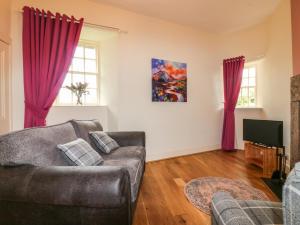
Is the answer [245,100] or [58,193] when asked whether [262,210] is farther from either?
[245,100]

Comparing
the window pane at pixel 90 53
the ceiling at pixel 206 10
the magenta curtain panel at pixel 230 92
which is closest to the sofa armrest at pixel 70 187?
the window pane at pixel 90 53

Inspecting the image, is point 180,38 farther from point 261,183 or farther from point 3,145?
point 3,145

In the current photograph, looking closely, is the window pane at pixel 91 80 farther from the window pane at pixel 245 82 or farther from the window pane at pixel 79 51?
the window pane at pixel 245 82

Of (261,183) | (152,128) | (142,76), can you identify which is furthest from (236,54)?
(261,183)

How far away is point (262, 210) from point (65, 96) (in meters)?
3.10

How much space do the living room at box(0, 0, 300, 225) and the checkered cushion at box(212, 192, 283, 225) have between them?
96mm

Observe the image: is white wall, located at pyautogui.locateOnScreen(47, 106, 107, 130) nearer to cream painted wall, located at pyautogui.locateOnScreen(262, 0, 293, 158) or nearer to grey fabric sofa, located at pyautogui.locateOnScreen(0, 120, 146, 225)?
grey fabric sofa, located at pyautogui.locateOnScreen(0, 120, 146, 225)

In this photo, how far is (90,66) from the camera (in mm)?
3434

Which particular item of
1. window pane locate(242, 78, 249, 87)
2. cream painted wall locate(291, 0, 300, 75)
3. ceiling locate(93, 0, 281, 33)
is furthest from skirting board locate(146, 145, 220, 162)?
ceiling locate(93, 0, 281, 33)

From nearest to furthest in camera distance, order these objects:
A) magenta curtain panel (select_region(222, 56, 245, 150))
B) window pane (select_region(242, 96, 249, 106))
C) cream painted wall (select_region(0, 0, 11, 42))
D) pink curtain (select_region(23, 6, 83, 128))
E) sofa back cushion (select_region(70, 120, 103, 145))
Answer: sofa back cushion (select_region(70, 120, 103, 145)) → cream painted wall (select_region(0, 0, 11, 42)) → pink curtain (select_region(23, 6, 83, 128)) → magenta curtain panel (select_region(222, 56, 245, 150)) → window pane (select_region(242, 96, 249, 106))

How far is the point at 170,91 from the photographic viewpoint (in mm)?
3789

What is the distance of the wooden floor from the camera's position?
1.77 metres

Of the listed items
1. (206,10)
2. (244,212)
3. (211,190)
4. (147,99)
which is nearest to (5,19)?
(147,99)

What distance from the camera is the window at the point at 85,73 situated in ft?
10.4
